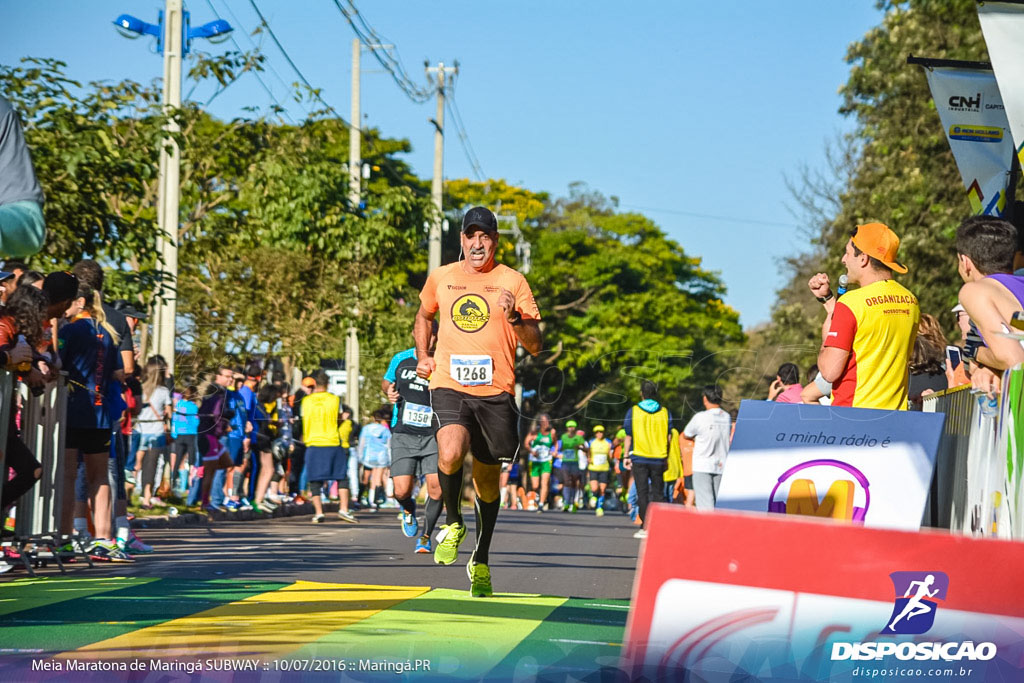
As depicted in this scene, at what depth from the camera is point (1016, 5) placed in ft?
28.8

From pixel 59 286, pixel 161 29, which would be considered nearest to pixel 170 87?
pixel 161 29

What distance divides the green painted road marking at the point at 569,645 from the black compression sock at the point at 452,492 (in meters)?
0.91

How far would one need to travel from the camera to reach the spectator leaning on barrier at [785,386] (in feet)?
43.0

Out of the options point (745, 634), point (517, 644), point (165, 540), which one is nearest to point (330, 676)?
point (517, 644)

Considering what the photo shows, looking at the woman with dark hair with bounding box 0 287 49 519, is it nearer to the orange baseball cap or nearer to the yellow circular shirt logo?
the yellow circular shirt logo

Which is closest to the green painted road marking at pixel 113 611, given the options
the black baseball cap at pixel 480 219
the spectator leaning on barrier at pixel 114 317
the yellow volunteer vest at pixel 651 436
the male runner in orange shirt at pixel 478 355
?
the male runner in orange shirt at pixel 478 355

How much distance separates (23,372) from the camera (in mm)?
8797

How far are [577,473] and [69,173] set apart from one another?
2008cm

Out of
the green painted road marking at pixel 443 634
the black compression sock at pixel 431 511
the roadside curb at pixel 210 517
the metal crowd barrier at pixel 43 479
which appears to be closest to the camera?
the green painted road marking at pixel 443 634

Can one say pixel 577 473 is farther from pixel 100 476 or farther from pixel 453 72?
pixel 100 476

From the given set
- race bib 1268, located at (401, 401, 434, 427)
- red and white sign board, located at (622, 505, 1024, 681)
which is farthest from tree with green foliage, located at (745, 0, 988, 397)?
red and white sign board, located at (622, 505, 1024, 681)

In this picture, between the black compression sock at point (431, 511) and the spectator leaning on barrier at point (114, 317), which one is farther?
the black compression sock at point (431, 511)

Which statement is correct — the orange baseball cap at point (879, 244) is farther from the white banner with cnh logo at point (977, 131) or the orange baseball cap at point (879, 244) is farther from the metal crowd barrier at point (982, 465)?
the white banner with cnh logo at point (977, 131)

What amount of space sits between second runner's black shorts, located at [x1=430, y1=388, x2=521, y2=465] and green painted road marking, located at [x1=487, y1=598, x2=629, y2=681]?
1019 millimetres
